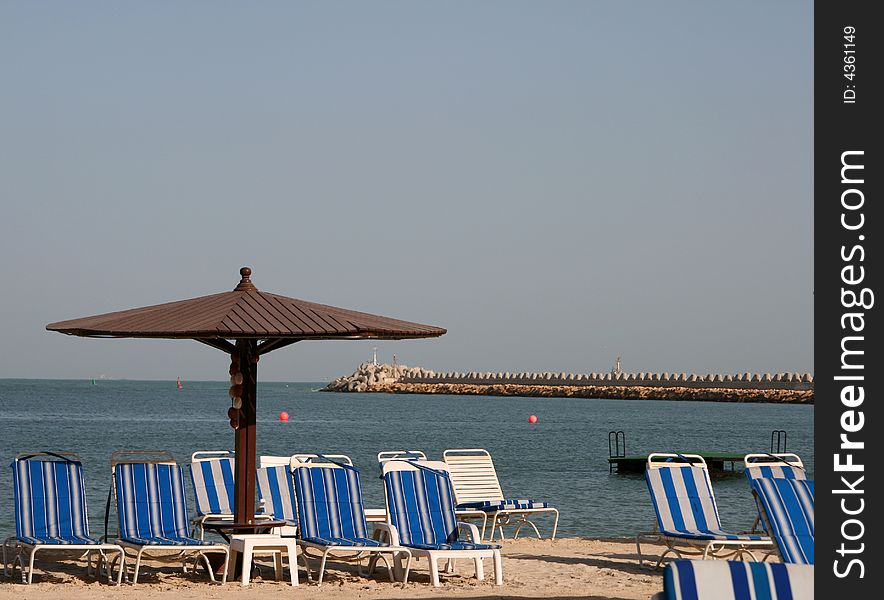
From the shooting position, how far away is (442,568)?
9.84m

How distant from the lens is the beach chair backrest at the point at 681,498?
9680 mm

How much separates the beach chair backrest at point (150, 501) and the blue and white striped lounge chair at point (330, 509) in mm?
861

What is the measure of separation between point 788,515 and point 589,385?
11456 cm

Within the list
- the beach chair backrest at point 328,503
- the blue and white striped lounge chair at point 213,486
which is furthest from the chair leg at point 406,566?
the blue and white striped lounge chair at point 213,486

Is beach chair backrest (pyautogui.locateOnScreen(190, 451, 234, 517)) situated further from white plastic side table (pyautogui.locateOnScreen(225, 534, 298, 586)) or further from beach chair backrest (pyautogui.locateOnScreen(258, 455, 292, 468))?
white plastic side table (pyautogui.locateOnScreen(225, 534, 298, 586))

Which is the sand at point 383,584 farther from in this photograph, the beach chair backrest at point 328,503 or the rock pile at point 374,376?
the rock pile at point 374,376

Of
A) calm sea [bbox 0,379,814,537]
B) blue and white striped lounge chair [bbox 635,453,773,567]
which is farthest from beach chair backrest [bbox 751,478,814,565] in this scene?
calm sea [bbox 0,379,814,537]

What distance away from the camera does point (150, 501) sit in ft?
29.8

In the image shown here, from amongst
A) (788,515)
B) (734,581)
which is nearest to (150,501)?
(788,515)

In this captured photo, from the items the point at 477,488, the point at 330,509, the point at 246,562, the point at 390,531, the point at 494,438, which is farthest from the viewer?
the point at 494,438

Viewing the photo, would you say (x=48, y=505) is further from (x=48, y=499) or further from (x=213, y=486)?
(x=213, y=486)

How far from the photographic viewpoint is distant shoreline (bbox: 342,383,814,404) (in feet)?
343

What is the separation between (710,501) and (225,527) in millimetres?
3773
